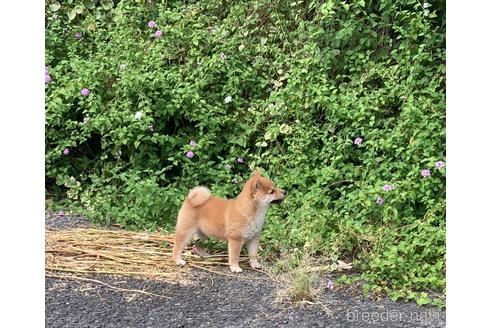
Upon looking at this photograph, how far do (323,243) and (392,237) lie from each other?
506 mm

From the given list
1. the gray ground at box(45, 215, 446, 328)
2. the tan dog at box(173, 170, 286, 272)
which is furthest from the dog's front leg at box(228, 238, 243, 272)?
the gray ground at box(45, 215, 446, 328)

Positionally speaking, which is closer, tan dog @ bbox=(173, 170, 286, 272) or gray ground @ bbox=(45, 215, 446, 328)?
gray ground @ bbox=(45, 215, 446, 328)

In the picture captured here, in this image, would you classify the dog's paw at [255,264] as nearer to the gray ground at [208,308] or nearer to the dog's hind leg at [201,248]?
the gray ground at [208,308]

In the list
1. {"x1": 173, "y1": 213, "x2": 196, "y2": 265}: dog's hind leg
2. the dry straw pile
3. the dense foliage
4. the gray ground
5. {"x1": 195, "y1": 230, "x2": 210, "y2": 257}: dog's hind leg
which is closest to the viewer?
the gray ground

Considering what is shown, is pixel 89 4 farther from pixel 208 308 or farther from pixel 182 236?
pixel 208 308

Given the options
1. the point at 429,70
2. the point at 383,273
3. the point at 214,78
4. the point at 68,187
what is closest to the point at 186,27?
the point at 214,78

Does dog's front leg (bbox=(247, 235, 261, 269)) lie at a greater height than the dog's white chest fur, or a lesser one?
lesser

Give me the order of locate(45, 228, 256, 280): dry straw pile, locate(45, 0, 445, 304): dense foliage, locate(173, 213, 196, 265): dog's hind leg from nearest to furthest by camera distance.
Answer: locate(45, 228, 256, 280): dry straw pile, locate(173, 213, 196, 265): dog's hind leg, locate(45, 0, 445, 304): dense foliage

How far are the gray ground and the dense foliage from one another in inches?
33.6

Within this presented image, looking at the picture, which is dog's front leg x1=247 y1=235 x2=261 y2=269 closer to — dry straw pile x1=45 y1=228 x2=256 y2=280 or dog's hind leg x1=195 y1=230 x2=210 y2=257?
dry straw pile x1=45 y1=228 x2=256 y2=280

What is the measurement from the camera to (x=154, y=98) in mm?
7363

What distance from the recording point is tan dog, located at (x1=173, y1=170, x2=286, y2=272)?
17.5ft

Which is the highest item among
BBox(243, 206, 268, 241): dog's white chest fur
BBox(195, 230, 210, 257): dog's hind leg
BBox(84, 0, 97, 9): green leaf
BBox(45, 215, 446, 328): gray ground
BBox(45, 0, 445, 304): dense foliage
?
BBox(84, 0, 97, 9): green leaf

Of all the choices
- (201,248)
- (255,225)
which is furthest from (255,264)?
(201,248)
